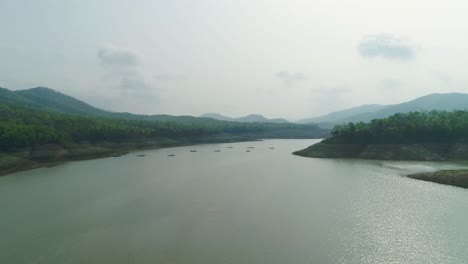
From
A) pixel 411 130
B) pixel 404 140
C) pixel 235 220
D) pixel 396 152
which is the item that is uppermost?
pixel 411 130

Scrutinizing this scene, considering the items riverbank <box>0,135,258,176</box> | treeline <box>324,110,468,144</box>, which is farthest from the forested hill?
riverbank <box>0,135,258,176</box>

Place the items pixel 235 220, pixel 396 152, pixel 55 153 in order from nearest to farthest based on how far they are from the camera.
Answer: pixel 235 220
pixel 396 152
pixel 55 153

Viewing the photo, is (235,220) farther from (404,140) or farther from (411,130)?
(411,130)

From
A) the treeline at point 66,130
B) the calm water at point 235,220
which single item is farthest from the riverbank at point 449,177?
the treeline at point 66,130

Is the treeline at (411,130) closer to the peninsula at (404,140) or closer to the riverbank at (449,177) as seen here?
the peninsula at (404,140)

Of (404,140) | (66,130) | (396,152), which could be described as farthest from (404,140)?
(66,130)

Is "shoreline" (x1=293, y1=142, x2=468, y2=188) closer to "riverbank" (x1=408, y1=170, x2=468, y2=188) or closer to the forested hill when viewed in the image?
the forested hill

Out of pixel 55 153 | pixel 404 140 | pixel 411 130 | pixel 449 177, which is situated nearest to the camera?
pixel 449 177
